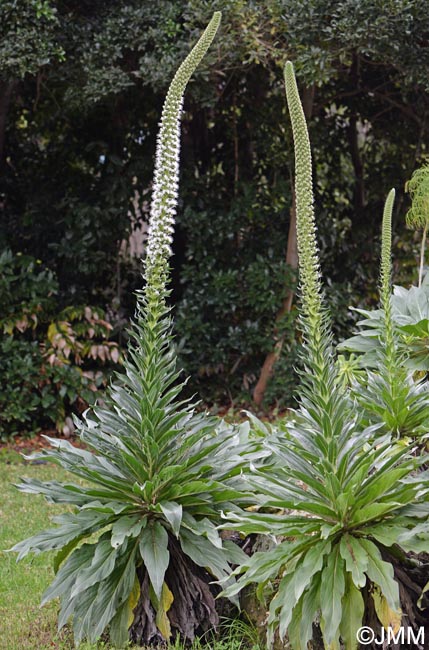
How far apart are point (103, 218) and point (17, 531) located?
5.60 metres

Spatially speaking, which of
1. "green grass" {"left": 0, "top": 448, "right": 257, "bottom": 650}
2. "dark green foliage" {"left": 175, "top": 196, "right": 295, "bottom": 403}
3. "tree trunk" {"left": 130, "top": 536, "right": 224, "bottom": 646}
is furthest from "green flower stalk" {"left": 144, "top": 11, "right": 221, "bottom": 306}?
"dark green foliage" {"left": 175, "top": 196, "right": 295, "bottom": 403}

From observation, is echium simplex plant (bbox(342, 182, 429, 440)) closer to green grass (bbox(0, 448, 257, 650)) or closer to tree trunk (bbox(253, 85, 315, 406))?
green grass (bbox(0, 448, 257, 650))

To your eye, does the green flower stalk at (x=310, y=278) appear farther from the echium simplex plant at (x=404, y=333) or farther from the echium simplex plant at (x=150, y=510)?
the echium simplex plant at (x=404, y=333)

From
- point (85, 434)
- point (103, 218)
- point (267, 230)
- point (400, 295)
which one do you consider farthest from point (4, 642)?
point (267, 230)

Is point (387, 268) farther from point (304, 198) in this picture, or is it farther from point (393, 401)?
point (393, 401)

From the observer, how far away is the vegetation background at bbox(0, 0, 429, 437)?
31.7 ft

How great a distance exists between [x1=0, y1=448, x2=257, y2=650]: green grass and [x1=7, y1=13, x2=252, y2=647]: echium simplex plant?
0.13 meters

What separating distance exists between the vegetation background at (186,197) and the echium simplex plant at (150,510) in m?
5.67

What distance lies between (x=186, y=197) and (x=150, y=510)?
7.79m

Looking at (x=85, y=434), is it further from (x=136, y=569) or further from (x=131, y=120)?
(x=131, y=120)

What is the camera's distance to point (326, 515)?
3.80 metres

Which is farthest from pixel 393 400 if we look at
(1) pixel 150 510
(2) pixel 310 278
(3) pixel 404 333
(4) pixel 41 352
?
(4) pixel 41 352

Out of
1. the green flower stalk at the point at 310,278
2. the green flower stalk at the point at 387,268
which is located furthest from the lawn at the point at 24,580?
the green flower stalk at the point at 387,268

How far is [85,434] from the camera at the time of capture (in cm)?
452
